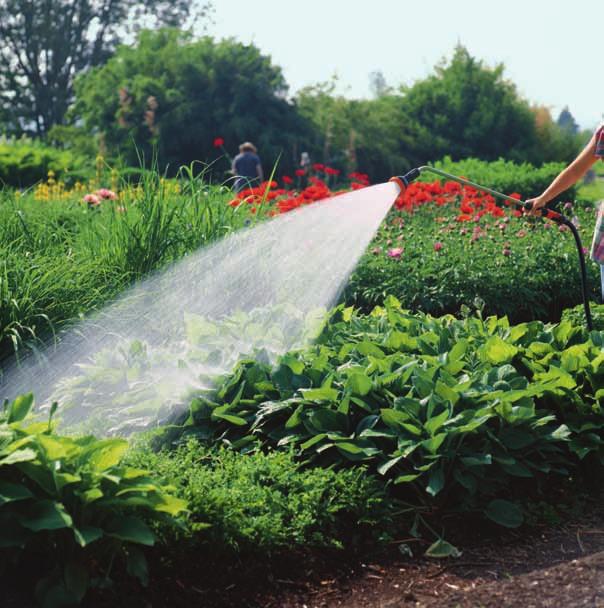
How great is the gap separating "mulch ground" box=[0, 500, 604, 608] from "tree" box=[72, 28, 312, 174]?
16590 millimetres

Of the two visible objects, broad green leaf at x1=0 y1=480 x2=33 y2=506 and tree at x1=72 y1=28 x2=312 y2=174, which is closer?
broad green leaf at x1=0 y1=480 x2=33 y2=506

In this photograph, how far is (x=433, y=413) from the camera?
9.99 ft

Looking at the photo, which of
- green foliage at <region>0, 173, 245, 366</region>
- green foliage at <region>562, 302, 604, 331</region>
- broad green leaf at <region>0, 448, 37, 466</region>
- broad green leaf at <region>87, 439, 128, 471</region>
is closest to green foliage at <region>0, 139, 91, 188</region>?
green foliage at <region>0, 173, 245, 366</region>

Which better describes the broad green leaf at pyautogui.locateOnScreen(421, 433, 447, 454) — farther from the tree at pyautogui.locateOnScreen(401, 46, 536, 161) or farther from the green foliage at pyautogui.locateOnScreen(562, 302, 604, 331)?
the tree at pyautogui.locateOnScreen(401, 46, 536, 161)

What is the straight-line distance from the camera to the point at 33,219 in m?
5.61

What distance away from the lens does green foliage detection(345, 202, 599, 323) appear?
5.85m

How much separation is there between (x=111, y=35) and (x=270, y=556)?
114ft

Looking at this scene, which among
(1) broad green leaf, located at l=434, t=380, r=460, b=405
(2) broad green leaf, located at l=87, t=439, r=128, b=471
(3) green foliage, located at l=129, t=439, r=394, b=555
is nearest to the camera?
(2) broad green leaf, located at l=87, t=439, r=128, b=471

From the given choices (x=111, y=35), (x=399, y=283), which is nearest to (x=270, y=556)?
(x=399, y=283)

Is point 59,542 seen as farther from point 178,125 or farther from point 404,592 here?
point 178,125

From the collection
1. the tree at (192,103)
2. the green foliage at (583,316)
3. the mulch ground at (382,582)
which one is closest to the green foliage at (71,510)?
the mulch ground at (382,582)

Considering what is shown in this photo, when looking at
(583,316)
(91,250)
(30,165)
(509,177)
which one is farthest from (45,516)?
(30,165)

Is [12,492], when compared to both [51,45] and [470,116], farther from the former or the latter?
[51,45]

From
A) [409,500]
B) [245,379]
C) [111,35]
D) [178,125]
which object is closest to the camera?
[409,500]
